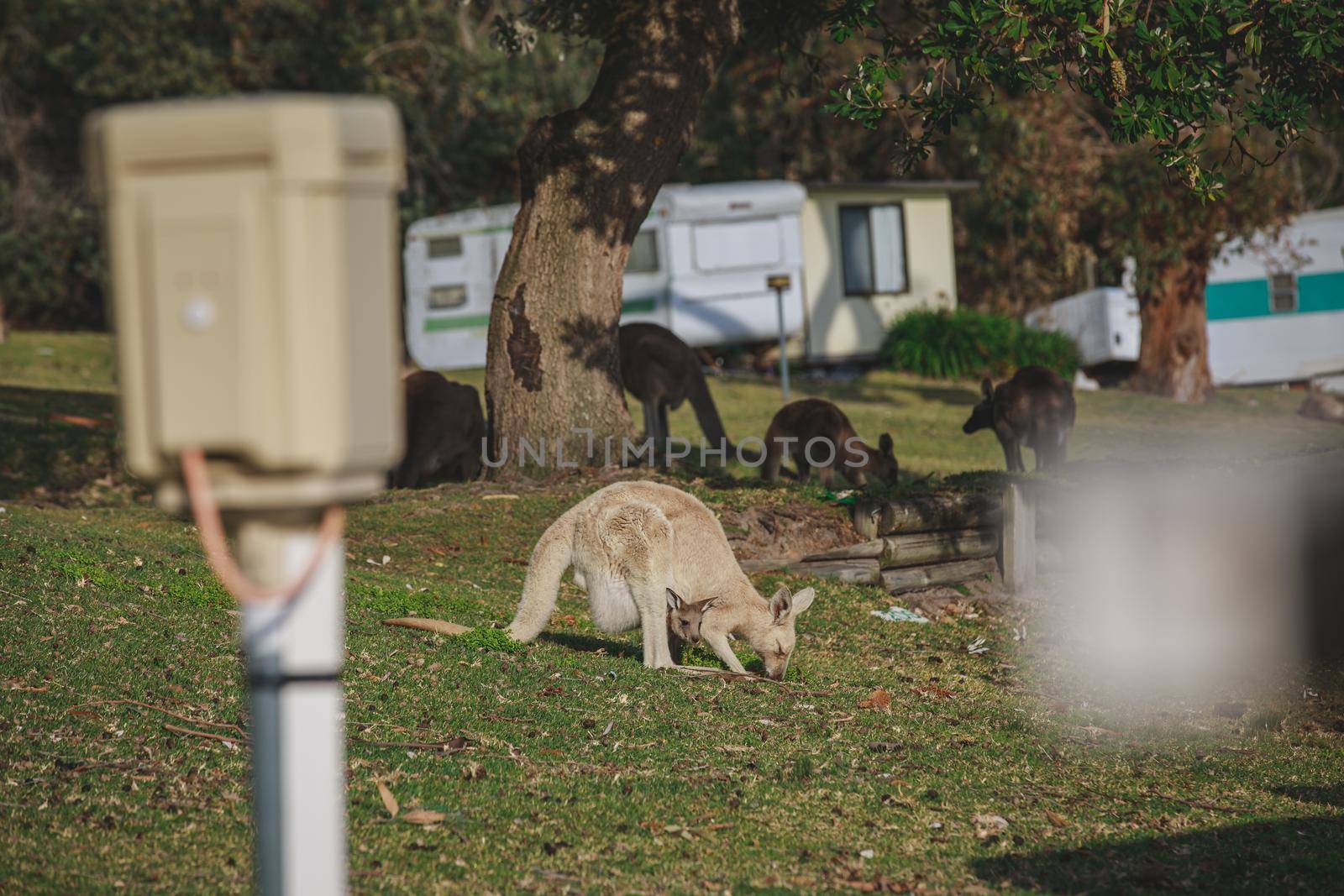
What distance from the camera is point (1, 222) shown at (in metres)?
36.4

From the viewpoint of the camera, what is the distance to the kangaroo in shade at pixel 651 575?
870 centimetres

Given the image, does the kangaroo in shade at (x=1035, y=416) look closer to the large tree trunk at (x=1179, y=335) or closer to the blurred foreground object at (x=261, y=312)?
the large tree trunk at (x=1179, y=335)

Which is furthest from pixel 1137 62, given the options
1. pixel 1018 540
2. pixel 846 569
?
pixel 846 569

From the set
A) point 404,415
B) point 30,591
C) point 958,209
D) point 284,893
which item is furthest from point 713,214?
point 284,893

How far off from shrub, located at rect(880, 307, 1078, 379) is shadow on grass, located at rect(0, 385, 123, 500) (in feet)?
57.6

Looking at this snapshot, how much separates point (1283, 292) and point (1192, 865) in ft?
98.1

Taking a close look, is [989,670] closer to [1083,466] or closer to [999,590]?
[999,590]

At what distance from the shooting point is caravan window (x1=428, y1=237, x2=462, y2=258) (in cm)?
3141

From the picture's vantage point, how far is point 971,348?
31766 millimetres

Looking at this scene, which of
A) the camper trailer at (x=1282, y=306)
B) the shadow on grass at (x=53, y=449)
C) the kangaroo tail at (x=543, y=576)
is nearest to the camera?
the kangaroo tail at (x=543, y=576)

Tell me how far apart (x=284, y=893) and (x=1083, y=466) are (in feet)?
45.4

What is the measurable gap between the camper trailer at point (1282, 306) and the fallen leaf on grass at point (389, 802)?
96.4ft

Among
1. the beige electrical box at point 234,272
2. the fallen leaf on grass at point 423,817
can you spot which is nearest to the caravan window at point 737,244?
the fallen leaf on grass at point 423,817

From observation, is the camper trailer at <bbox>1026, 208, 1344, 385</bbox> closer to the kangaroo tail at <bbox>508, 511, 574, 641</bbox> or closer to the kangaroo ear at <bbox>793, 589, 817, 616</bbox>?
the kangaroo ear at <bbox>793, 589, 817, 616</bbox>
